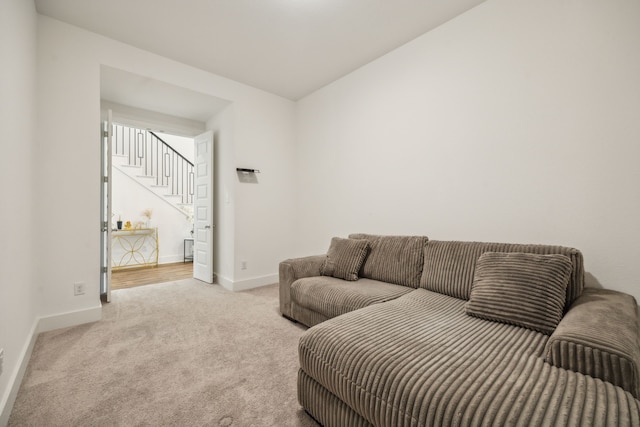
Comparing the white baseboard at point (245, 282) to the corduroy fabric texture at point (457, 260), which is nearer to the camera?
the corduroy fabric texture at point (457, 260)

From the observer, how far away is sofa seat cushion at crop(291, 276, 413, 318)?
2.05 meters

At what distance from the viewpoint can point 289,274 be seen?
8.70 feet

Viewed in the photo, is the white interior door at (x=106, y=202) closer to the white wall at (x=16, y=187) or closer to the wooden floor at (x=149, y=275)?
the white wall at (x=16, y=187)

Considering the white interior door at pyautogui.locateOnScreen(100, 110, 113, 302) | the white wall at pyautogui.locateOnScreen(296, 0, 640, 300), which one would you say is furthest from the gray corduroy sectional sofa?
the white interior door at pyautogui.locateOnScreen(100, 110, 113, 302)

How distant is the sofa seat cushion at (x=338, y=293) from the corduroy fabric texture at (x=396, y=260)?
0.28 feet

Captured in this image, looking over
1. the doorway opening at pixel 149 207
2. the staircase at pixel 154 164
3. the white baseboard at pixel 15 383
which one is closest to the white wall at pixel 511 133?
the white baseboard at pixel 15 383

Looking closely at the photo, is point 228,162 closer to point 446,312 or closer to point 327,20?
point 327,20

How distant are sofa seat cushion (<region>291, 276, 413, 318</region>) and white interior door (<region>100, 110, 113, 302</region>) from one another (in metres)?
2.27

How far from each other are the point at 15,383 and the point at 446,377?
232 centimetres

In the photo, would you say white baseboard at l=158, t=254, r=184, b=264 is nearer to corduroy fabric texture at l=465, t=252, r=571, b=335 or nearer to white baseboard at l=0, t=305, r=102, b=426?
white baseboard at l=0, t=305, r=102, b=426

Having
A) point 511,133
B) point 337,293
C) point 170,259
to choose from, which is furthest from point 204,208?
point 511,133

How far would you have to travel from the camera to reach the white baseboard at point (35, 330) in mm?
1373

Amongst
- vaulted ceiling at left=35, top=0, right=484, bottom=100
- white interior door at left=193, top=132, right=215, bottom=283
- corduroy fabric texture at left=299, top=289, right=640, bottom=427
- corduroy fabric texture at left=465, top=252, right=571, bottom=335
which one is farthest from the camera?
white interior door at left=193, top=132, right=215, bottom=283

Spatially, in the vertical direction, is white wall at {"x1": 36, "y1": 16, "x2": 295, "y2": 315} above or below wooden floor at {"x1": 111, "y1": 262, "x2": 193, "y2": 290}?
above
